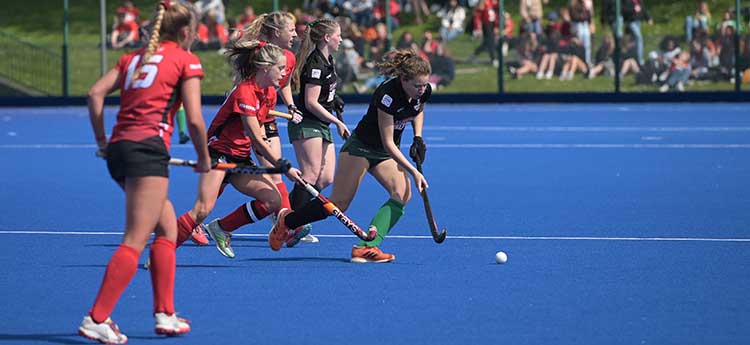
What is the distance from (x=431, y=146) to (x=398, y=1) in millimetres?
13007

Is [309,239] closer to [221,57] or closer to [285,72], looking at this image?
[285,72]

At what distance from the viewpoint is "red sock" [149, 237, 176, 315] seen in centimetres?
654

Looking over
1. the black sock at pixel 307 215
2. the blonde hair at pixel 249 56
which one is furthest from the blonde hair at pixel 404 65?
the black sock at pixel 307 215

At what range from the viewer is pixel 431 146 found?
19.7 m

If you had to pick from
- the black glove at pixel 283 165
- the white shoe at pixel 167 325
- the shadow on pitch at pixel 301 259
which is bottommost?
the shadow on pitch at pixel 301 259

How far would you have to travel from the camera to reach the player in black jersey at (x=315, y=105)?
1013 centimetres

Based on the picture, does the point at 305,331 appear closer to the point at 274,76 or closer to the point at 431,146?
the point at 274,76

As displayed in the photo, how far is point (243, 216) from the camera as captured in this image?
9.47 m

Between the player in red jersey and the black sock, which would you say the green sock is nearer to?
the black sock

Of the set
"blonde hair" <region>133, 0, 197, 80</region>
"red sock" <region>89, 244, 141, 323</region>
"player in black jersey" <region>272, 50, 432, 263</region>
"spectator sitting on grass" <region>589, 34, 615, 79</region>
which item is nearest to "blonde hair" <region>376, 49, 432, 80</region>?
"player in black jersey" <region>272, 50, 432, 263</region>

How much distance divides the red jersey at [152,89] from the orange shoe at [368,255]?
2851mm

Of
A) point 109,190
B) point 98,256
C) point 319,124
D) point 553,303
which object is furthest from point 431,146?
point 553,303

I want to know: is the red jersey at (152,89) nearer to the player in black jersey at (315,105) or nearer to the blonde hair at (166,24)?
the blonde hair at (166,24)

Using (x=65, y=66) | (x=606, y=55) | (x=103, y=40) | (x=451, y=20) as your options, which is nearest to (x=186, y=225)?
(x=606, y=55)
